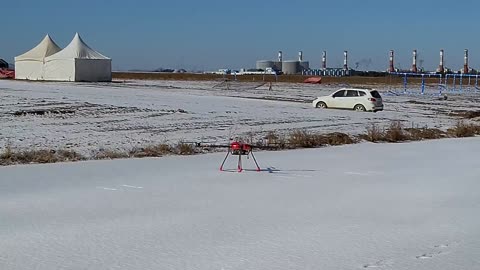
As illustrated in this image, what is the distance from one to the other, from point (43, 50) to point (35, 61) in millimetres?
2000

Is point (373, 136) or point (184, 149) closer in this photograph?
point (184, 149)

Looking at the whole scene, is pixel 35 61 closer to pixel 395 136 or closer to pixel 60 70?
pixel 60 70

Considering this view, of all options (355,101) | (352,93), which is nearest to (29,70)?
(352,93)

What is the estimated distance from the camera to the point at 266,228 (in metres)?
8.32

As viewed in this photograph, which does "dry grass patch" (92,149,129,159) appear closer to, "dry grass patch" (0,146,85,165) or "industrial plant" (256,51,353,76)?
"dry grass patch" (0,146,85,165)

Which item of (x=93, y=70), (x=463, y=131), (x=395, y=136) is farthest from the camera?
(x=93, y=70)

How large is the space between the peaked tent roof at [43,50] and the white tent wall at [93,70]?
649 cm

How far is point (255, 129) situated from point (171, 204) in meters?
13.8

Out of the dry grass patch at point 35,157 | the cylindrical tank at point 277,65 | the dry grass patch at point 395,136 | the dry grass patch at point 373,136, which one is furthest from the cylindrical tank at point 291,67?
the dry grass patch at point 35,157

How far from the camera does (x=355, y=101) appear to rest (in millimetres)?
36562

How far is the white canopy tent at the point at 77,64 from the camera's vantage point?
69438 mm

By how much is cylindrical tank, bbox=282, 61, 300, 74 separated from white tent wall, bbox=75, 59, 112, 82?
103 m

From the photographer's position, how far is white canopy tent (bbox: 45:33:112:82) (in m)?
69.4

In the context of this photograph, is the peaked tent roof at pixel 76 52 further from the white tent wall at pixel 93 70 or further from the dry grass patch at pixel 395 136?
the dry grass patch at pixel 395 136
